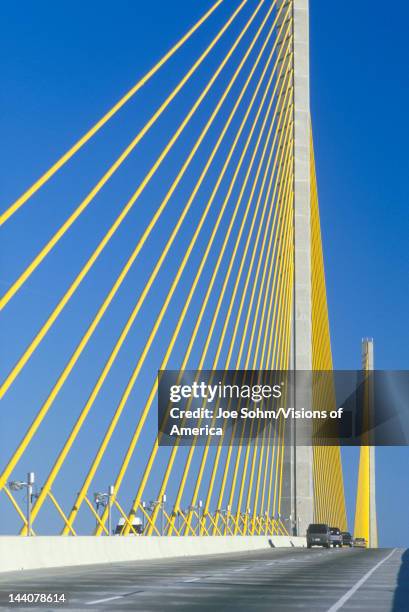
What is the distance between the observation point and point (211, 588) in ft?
53.6

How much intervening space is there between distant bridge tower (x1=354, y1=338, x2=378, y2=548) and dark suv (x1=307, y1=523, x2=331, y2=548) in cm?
3487

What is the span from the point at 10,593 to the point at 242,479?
81.2ft

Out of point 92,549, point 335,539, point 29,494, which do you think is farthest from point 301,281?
point 29,494

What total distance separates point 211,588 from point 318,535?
3702 cm

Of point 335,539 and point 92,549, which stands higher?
point 335,539

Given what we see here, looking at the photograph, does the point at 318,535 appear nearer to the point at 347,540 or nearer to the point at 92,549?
the point at 347,540

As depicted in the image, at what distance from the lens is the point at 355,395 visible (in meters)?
89.1

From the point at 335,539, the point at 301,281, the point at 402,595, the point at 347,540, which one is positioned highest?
the point at 301,281

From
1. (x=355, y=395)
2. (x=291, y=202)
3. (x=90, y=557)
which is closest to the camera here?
(x=90, y=557)

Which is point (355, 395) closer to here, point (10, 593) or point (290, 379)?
point (290, 379)

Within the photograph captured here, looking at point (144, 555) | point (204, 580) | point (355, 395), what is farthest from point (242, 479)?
point (355, 395)

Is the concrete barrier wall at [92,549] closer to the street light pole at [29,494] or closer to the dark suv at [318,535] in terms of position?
the street light pole at [29,494]

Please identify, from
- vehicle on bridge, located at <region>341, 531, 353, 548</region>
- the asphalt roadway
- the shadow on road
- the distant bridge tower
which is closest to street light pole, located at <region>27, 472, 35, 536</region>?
the asphalt roadway

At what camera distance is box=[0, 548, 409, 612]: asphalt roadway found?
13141mm
